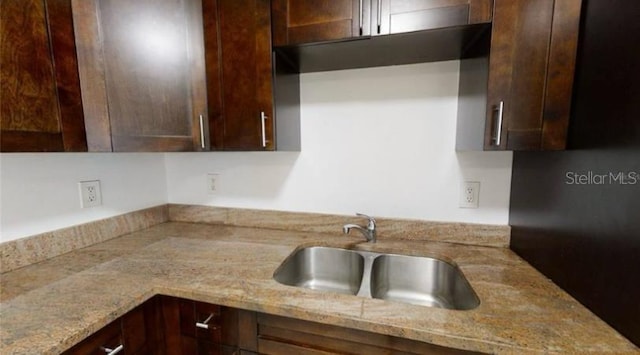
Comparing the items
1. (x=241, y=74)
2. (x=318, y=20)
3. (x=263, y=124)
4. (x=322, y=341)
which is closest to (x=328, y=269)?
(x=322, y=341)

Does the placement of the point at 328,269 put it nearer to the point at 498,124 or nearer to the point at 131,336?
the point at 131,336

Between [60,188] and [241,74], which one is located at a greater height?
[241,74]

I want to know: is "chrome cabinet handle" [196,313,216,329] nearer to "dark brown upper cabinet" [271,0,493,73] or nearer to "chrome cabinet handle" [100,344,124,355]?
"chrome cabinet handle" [100,344,124,355]

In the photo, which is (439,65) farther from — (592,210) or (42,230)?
(42,230)

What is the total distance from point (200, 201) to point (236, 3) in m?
1.10

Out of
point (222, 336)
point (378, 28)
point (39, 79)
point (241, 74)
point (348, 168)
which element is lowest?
point (222, 336)

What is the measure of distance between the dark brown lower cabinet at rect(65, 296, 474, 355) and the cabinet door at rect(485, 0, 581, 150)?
2.26ft

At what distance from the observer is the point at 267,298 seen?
808 mm

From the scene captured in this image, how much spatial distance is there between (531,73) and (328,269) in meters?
1.10

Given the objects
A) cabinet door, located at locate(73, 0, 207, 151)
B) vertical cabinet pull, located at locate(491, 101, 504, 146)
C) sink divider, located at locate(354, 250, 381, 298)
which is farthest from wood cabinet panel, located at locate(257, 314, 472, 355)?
cabinet door, located at locate(73, 0, 207, 151)

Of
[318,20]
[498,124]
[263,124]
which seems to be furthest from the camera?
[263,124]

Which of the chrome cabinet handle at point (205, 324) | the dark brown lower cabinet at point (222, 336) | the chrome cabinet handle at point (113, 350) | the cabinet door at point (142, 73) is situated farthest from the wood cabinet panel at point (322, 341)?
the cabinet door at point (142, 73)

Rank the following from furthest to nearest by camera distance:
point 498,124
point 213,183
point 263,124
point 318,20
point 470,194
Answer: point 213,183
point 470,194
point 263,124
point 318,20
point 498,124

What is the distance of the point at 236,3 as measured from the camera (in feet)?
3.49
